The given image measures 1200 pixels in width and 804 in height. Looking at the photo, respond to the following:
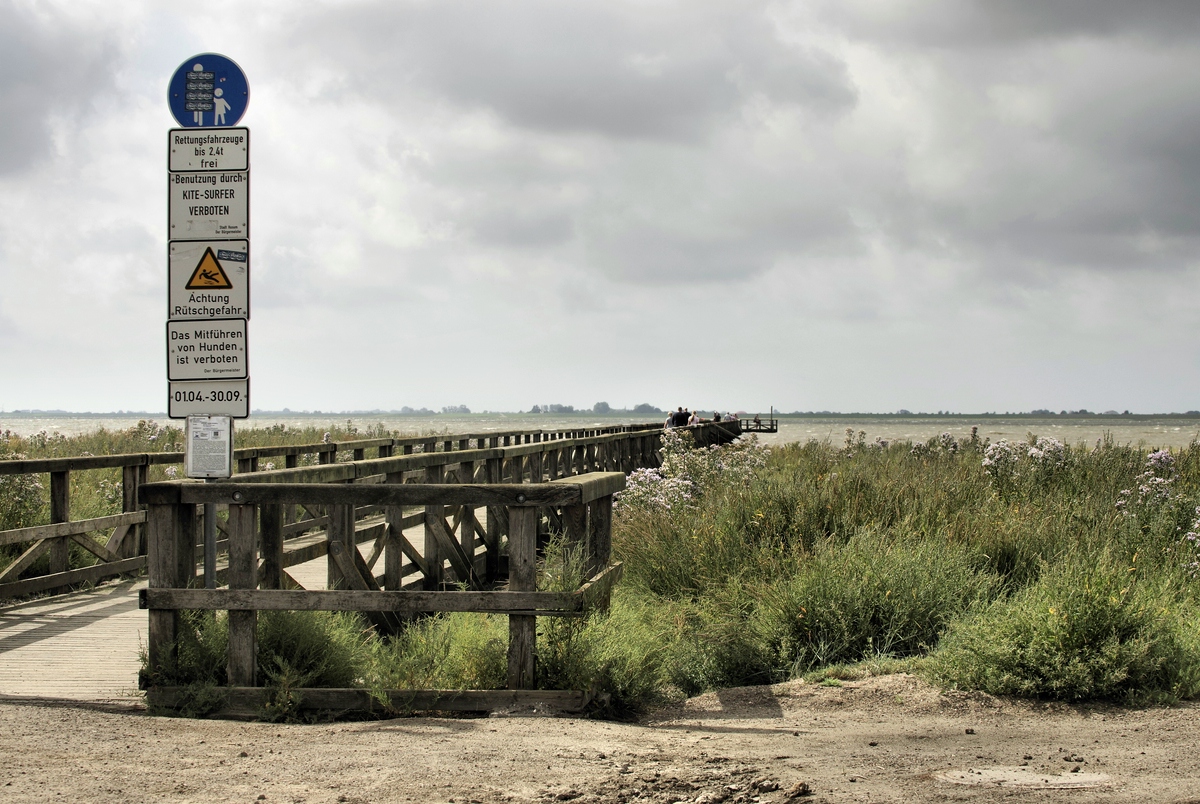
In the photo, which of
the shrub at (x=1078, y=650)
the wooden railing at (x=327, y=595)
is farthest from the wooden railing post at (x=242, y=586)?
the shrub at (x=1078, y=650)

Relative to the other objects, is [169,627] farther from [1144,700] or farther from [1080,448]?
[1080,448]

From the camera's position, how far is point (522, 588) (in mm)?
5434

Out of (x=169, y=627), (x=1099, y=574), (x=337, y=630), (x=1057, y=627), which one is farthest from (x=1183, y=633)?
(x=169, y=627)

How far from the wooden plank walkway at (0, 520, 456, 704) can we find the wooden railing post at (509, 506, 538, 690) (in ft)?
6.87

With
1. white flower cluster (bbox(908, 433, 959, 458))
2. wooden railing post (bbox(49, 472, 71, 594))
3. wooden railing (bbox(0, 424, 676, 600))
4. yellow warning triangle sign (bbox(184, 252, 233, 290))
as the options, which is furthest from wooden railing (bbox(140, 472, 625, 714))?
white flower cluster (bbox(908, 433, 959, 458))

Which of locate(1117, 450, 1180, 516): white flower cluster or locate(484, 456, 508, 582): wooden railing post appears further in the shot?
locate(1117, 450, 1180, 516): white flower cluster

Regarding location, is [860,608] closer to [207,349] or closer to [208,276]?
[207,349]

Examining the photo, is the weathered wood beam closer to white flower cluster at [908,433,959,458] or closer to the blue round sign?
the blue round sign

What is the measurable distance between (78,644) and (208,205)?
329 cm

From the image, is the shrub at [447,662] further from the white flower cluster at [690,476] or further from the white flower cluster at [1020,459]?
the white flower cluster at [1020,459]

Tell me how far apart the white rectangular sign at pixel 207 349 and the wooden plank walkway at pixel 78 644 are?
1.58 meters

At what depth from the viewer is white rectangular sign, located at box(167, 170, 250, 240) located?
6.02 meters

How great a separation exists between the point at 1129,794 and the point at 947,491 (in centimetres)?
728

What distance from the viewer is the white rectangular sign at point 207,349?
592cm
